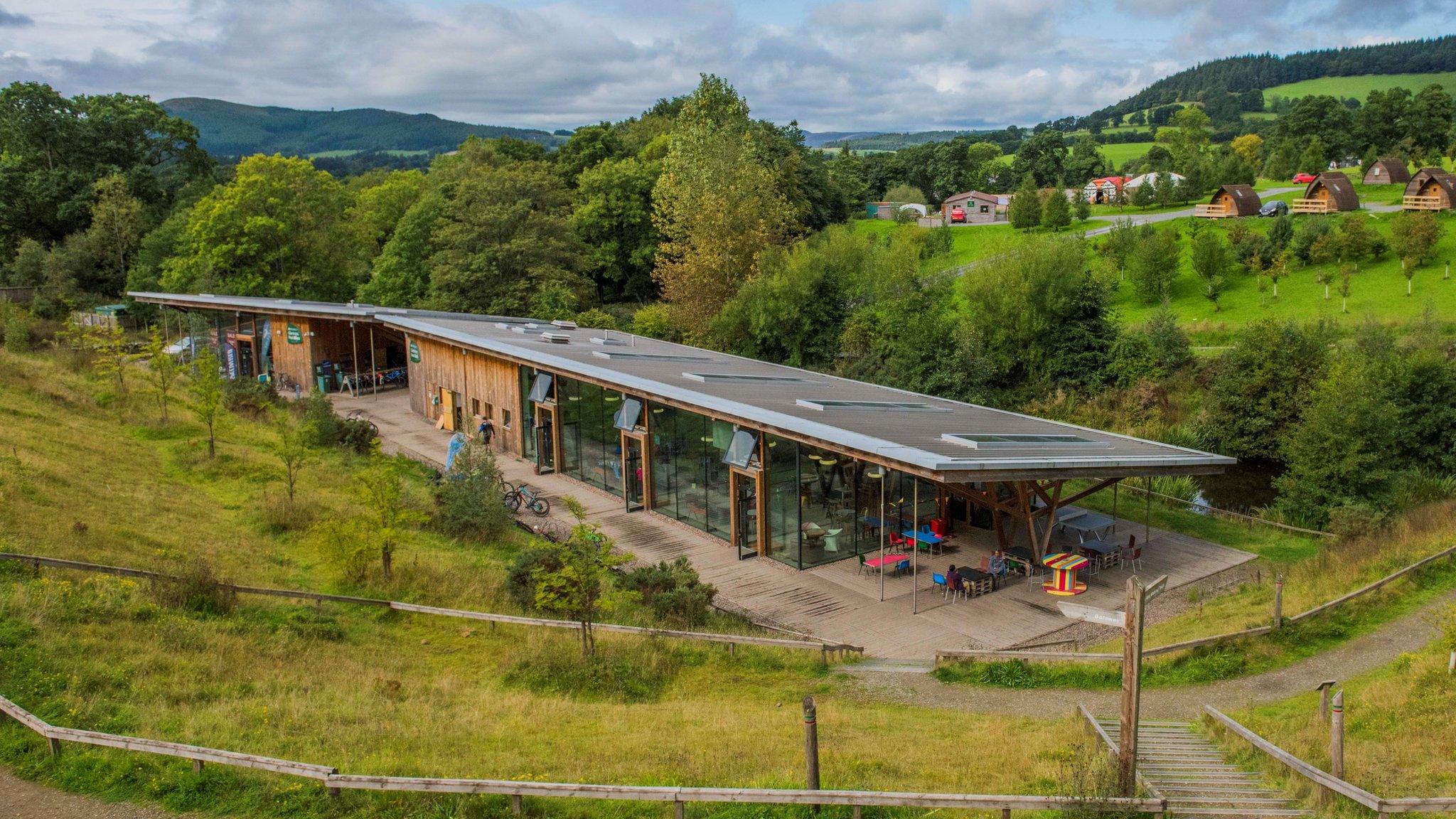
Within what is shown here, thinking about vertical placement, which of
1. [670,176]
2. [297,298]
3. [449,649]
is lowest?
[449,649]

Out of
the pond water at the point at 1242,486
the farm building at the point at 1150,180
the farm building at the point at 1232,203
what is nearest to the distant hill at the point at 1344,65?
the farm building at the point at 1150,180

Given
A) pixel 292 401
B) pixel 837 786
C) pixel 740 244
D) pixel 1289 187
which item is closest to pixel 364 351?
pixel 292 401

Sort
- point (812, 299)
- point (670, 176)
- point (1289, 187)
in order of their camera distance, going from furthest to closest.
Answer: point (1289, 187)
point (670, 176)
point (812, 299)

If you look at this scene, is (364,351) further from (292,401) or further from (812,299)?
(812,299)

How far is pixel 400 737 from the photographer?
401 inches

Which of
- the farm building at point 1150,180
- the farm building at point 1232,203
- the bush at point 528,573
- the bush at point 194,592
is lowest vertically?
the bush at point 528,573

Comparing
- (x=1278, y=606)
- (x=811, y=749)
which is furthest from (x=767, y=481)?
(x=811, y=749)

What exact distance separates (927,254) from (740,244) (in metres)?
18.0

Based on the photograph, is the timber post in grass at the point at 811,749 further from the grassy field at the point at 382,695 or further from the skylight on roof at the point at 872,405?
the skylight on roof at the point at 872,405

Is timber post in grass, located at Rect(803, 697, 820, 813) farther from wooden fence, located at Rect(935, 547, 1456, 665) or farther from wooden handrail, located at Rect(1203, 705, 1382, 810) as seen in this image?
wooden fence, located at Rect(935, 547, 1456, 665)

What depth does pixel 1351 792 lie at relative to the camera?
25.9ft

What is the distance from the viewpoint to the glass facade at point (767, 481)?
19.7m

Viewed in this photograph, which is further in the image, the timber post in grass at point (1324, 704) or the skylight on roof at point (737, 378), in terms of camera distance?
the skylight on roof at point (737, 378)

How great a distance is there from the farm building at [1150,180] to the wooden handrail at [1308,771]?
197 ft
